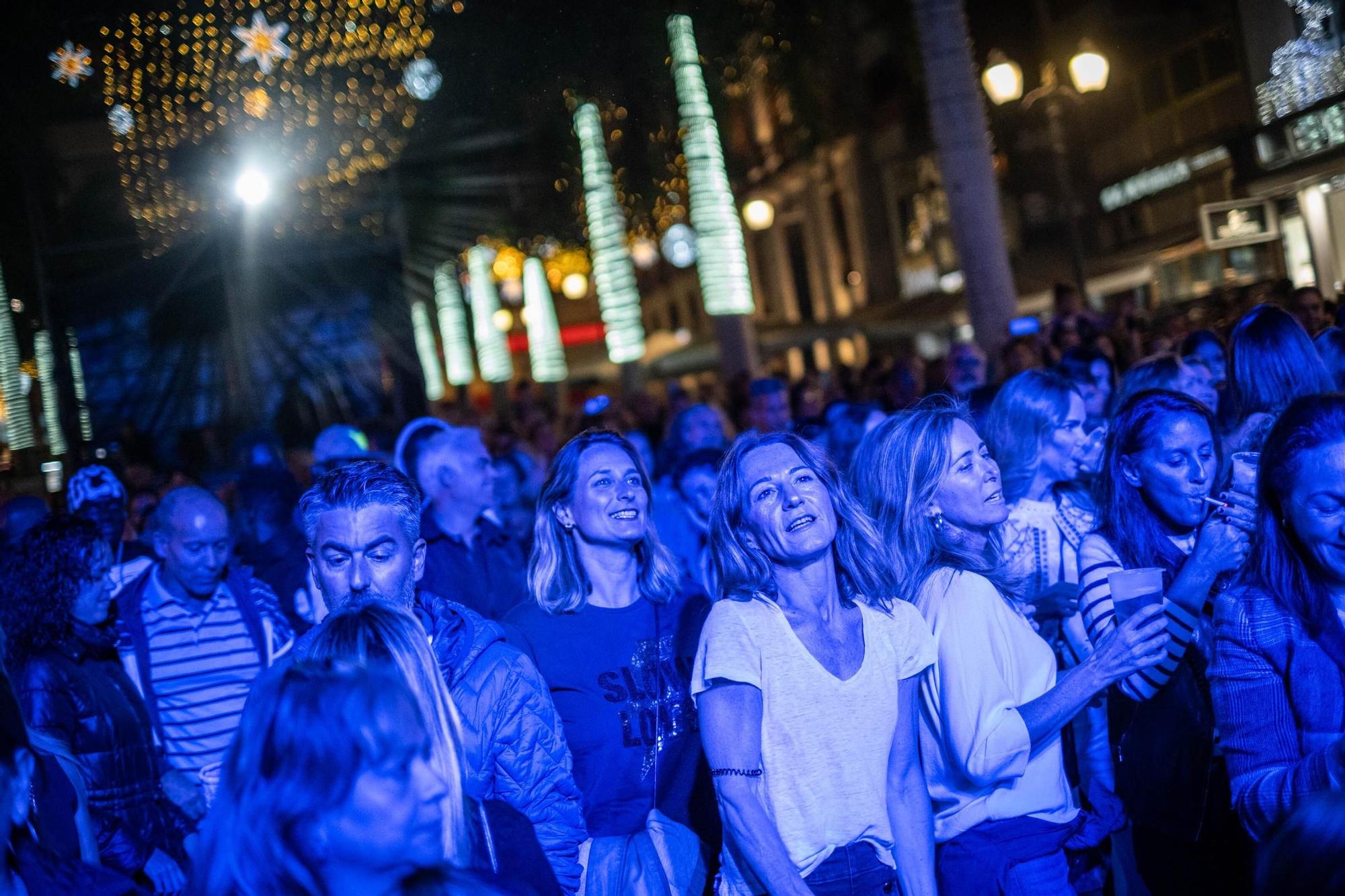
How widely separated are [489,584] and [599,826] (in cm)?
242

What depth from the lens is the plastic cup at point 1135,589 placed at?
10.5ft

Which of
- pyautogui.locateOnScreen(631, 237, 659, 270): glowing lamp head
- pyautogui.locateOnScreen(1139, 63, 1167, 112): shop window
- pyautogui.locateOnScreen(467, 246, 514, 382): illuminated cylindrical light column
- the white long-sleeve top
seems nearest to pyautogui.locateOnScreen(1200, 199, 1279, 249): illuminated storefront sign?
the white long-sleeve top

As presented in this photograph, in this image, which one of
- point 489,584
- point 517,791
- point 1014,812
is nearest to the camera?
point 517,791

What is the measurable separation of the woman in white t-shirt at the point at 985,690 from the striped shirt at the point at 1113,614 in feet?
0.77

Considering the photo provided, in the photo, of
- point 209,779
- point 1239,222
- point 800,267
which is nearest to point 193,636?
point 209,779

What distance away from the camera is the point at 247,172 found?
→ 13742mm

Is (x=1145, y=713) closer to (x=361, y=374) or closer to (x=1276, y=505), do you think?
(x=1276, y=505)

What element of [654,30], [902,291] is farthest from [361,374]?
[902,291]

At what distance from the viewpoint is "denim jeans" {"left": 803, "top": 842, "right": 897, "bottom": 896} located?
295 cm

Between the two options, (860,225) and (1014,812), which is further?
(860,225)

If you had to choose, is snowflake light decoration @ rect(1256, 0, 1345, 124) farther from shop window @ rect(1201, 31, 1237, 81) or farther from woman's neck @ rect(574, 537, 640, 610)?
shop window @ rect(1201, 31, 1237, 81)

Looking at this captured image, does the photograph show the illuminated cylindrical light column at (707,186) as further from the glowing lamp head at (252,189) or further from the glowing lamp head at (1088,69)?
the glowing lamp head at (252,189)

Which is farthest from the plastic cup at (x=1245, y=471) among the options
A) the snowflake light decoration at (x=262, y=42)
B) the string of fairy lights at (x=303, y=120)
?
the snowflake light decoration at (x=262, y=42)

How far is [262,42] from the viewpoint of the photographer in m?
A: 13.3
